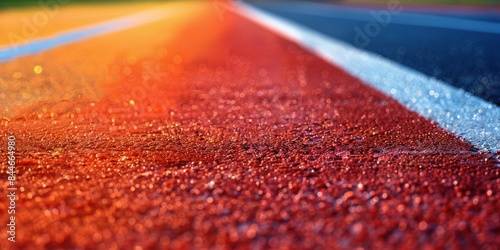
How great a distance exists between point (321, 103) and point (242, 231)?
1.83 metres

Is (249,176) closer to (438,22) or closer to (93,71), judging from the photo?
(93,71)

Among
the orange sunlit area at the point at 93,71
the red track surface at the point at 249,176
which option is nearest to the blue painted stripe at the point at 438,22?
the orange sunlit area at the point at 93,71

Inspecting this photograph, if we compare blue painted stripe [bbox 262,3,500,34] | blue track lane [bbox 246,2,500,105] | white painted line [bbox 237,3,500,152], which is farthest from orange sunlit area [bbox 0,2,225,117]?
blue painted stripe [bbox 262,3,500,34]

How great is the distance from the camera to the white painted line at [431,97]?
97.1 inches

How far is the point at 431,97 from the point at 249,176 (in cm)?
181

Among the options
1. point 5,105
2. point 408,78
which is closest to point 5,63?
point 5,105

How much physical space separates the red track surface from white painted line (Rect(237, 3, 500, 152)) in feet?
0.33

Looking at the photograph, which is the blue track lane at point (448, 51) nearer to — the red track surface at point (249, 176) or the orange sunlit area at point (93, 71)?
the red track surface at point (249, 176)

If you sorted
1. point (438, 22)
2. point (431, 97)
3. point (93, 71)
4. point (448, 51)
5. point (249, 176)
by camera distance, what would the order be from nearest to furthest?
point (249, 176)
point (431, 97)
point (93, 71)
point (448, 51)
point (438, 22)

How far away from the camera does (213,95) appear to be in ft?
11.5

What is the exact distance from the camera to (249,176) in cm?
189

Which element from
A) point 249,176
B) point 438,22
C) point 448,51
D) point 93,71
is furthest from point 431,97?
point 438,22

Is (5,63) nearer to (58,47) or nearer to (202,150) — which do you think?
(58,47)

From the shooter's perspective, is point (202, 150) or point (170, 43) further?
point (170, 43)
